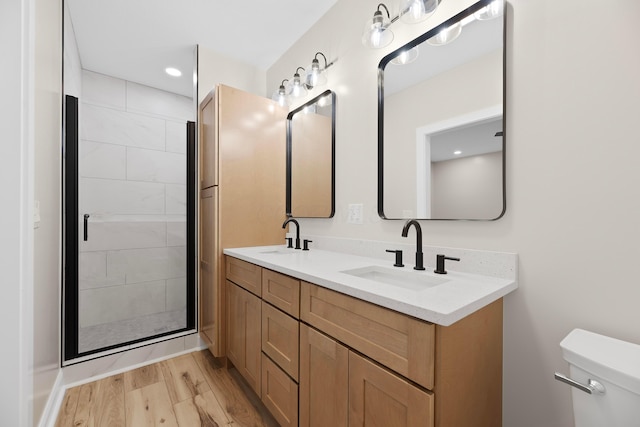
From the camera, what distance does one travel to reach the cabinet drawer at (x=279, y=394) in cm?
123

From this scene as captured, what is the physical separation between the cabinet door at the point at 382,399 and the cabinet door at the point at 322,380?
0.14ft

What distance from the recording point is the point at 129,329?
2686 millimetres

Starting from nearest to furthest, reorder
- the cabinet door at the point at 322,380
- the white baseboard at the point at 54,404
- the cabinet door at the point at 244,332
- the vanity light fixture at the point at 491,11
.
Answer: the cabinet door at the point at 322,380 → the vanity light fixture at the point at 491,11 → the white baseboard at the point at 54,404 → the cabinet door at the point at 244,332

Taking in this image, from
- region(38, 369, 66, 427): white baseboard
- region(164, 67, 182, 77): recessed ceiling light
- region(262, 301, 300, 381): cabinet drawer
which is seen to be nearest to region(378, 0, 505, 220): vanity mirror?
region(262, 301, 300, 381): cabinet drawer

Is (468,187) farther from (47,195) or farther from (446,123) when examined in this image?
(47,195)

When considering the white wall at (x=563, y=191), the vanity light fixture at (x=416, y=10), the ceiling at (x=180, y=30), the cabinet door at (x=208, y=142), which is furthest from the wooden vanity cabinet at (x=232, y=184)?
the white wall at (x=563, y=191)

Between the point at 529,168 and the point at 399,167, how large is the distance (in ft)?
1.91

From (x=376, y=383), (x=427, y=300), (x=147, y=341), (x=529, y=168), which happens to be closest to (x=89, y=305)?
(x=147, y=341)

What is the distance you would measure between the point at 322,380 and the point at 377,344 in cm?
35

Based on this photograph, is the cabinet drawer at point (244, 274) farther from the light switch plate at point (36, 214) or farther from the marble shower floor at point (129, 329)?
the marble shower floor at point (129, 329)

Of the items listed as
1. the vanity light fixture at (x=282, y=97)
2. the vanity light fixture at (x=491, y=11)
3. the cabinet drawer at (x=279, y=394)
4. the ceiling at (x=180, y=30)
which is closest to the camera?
the vanity light fixture at (x=491, y=11)

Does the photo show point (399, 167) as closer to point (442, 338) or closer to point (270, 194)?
A: point (442, 338)

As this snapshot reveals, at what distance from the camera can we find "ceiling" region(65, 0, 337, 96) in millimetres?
1949

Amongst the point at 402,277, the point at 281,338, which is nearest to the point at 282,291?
the point at 281,338
